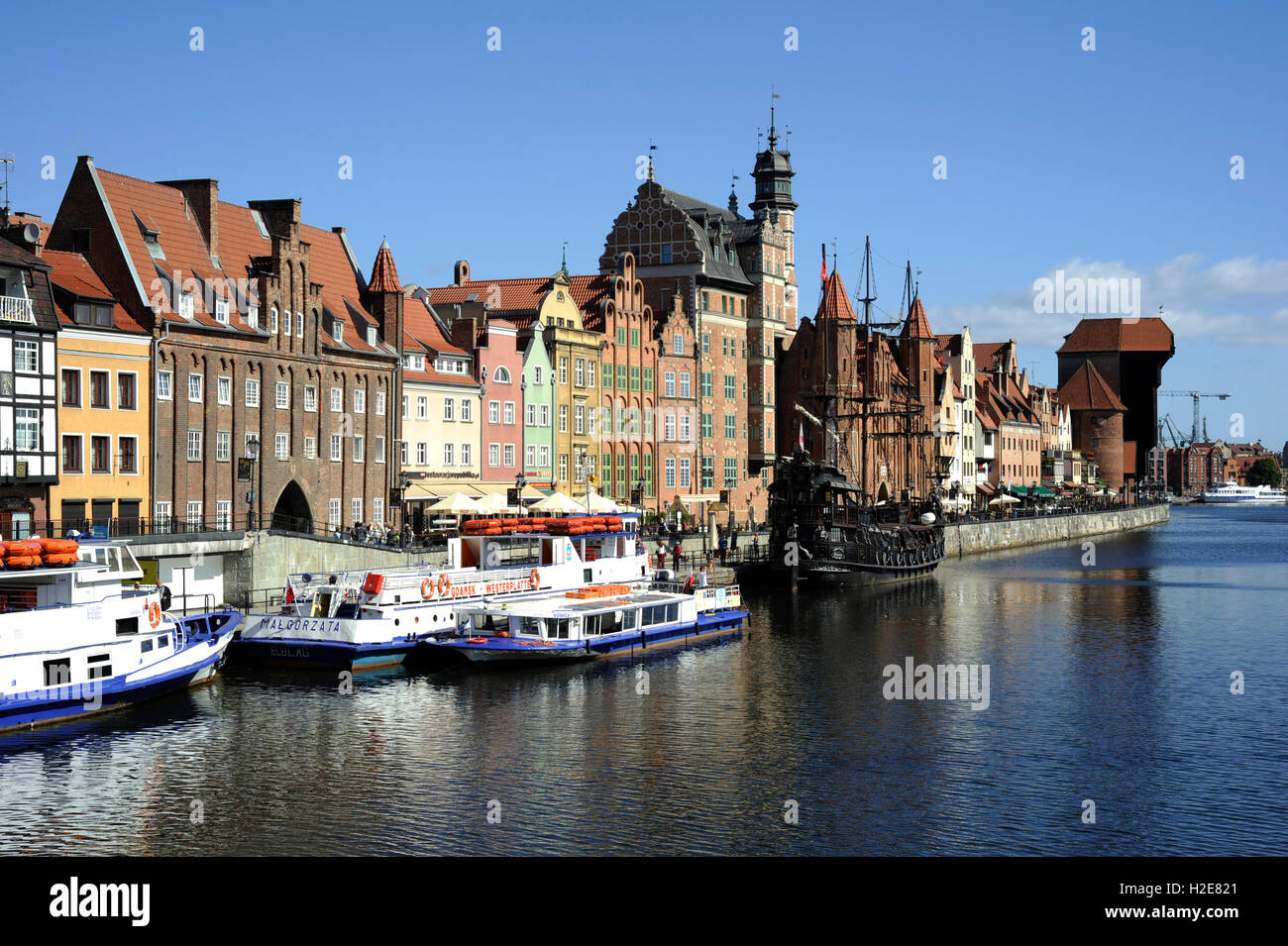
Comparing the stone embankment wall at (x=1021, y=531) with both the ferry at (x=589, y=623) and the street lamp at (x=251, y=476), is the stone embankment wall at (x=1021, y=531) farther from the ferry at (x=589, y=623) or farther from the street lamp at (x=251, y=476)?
the street lamp at (x=251, y=476)

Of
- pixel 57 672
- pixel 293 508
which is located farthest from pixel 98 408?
pixel 57 672

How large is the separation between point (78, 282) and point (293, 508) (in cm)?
1776

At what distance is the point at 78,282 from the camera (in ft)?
214

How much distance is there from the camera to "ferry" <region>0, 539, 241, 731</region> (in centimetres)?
4428

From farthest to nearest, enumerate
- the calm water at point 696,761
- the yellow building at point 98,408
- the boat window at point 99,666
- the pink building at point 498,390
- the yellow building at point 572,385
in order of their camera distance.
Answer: the yellow building at point 572,385
the pink building at point 498,390
the yellow building at point 98,408
the boat window at point 99,666
the calm water at point 696,761

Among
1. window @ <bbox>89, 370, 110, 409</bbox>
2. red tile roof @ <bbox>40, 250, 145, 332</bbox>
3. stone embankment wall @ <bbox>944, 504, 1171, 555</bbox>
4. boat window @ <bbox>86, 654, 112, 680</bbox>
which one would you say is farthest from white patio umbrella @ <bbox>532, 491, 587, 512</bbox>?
stone embankment wall @ <bbox>944, 504, 1171, 555</bbox>

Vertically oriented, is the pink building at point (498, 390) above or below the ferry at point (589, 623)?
above

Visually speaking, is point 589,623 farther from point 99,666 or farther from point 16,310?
point 16,310

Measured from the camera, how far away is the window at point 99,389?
63.9 metres

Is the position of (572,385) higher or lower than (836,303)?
lower

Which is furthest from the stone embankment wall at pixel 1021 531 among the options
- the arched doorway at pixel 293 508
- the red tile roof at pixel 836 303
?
the arched doorway at pixel 293 508

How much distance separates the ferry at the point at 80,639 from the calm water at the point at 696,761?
1.21 metres

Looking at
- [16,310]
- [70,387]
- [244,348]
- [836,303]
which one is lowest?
[70,387]
